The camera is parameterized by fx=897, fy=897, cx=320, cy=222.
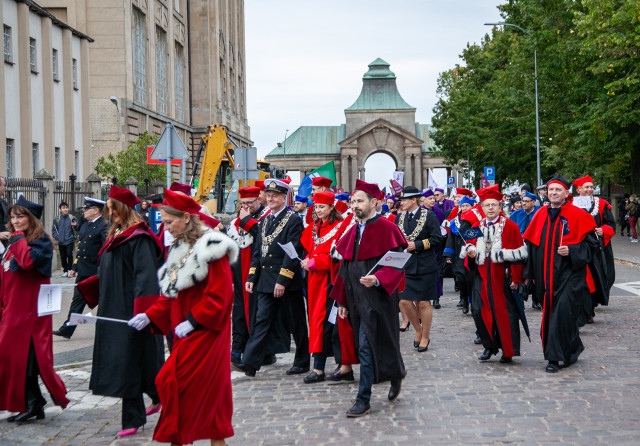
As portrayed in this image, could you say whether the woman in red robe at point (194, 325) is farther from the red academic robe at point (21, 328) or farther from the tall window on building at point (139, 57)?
the tall window on building at point (139, 57)

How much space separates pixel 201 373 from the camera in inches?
225

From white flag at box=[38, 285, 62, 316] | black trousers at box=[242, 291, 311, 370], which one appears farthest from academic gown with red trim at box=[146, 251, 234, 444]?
black trousers at box=[242, 291, 311, 370]

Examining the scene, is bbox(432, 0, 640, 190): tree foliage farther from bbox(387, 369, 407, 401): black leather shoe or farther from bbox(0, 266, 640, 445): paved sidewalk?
bbox(387, 369, 407, 401): black leather shoe

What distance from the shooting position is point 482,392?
8.34 metres

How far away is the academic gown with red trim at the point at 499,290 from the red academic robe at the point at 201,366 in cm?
476

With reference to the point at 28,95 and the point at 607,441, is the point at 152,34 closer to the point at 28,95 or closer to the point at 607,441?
the point at 28,95

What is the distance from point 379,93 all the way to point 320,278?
98323 millimetres

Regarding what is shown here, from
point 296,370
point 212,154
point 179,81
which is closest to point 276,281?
point 296,370

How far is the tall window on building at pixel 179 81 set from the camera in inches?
2251

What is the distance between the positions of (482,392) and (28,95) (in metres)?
26.2

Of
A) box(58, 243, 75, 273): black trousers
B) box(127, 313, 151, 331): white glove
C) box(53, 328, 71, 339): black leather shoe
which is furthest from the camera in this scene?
box(58, 243, 75, 273): black trousers

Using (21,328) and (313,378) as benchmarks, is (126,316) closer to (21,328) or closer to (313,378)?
(21,328)

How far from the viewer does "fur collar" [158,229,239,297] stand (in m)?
5.81

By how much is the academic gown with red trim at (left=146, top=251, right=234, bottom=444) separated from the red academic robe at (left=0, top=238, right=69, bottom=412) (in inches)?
83.4
